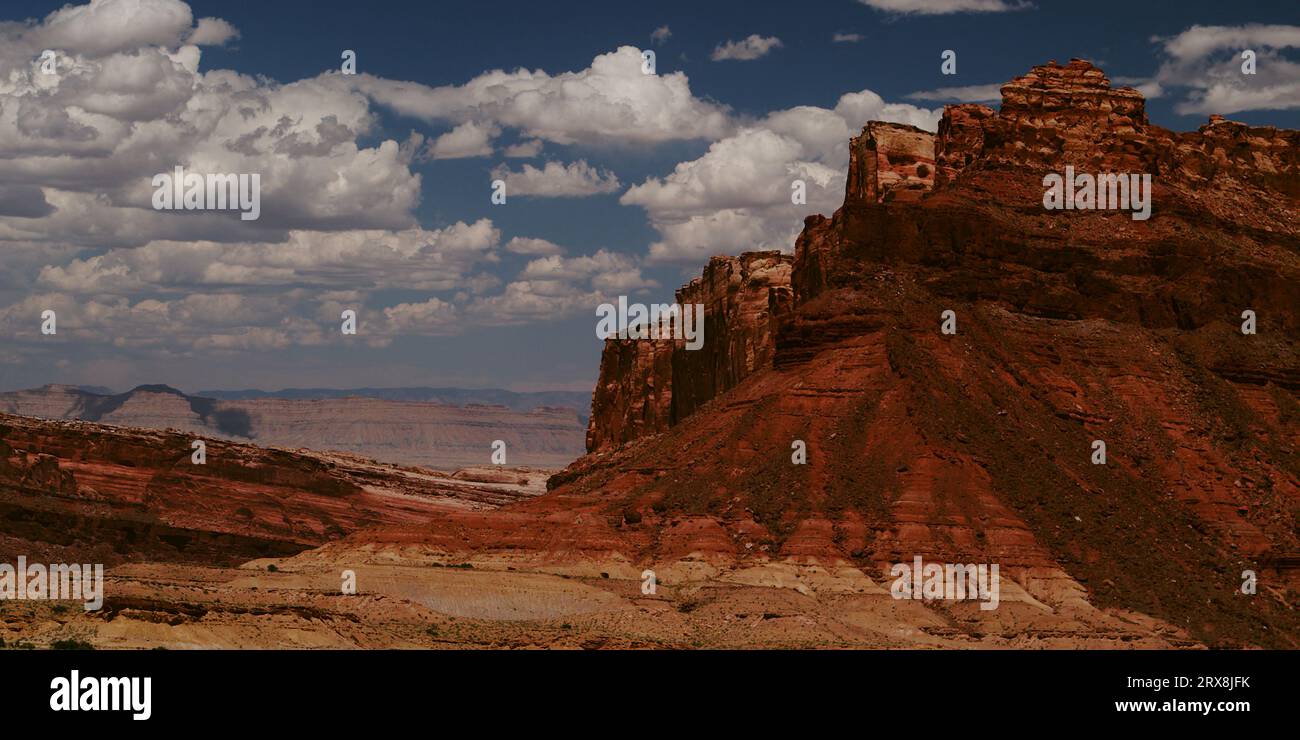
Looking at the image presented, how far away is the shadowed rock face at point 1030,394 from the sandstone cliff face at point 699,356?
58.9ft

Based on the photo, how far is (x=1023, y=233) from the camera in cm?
9912

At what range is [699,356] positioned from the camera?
143 metres

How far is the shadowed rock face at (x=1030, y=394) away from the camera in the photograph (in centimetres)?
7900

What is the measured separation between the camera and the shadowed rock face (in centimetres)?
7900

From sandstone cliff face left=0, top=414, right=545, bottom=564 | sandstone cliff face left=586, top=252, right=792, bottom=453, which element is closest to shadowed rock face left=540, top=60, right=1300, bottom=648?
sandstone cliff face left=586, top=252, right=792, bottom=453

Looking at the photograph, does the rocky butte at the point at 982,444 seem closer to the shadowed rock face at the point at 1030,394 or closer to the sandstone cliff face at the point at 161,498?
the shadowed rock face at the point at 1030,394

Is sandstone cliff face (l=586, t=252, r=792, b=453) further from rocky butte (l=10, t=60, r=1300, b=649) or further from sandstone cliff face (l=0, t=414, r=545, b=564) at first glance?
sandstone cliff face (l=0, t=414, r=545, b=564)

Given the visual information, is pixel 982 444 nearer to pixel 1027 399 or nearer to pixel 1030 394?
pixel 1027 399

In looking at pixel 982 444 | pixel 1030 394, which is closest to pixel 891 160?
pixel 1030 394

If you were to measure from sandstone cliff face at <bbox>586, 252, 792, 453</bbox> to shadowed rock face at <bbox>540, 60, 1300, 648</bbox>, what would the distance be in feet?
58.9

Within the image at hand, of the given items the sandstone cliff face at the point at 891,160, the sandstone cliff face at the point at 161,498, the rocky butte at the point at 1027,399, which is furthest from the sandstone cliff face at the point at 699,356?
the sandstone cliff face at the point at 161,498

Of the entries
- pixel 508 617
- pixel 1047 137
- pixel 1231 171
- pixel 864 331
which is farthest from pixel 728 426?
pixel 1231 171
